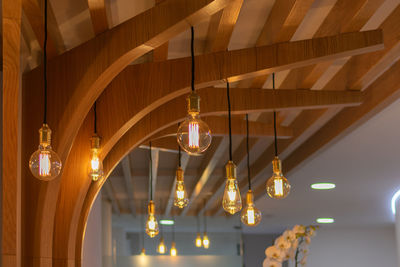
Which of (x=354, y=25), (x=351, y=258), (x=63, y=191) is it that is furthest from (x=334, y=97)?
(x=351, y=258)

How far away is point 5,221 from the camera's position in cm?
285

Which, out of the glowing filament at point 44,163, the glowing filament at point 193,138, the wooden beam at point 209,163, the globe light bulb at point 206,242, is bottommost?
the glowing filament at point 44,163

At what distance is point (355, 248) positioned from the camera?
13219 mm

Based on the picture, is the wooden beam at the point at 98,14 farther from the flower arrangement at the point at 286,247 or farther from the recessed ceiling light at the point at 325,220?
the recessed ceiling light at the point at 325,220

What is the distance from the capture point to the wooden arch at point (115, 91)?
341cm

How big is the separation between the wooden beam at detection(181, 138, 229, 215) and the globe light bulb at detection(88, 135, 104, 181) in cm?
279

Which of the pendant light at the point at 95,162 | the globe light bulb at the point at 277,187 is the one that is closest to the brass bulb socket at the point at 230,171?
the globe light bulb at the point at 277,187

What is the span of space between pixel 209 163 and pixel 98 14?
14.0ft

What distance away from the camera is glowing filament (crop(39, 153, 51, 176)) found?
269 cm

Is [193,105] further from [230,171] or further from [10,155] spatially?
[230,171]

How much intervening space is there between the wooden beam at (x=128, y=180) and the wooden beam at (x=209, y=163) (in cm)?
68

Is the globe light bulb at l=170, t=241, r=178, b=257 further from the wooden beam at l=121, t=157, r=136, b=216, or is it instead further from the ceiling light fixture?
the ceiling light fixture

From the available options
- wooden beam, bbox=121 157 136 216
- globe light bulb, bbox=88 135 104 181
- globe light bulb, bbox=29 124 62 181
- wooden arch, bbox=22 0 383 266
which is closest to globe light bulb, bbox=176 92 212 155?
globe light bulb, bbox=29 124 62 181

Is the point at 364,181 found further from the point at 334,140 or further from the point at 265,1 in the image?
the point at 265,1
